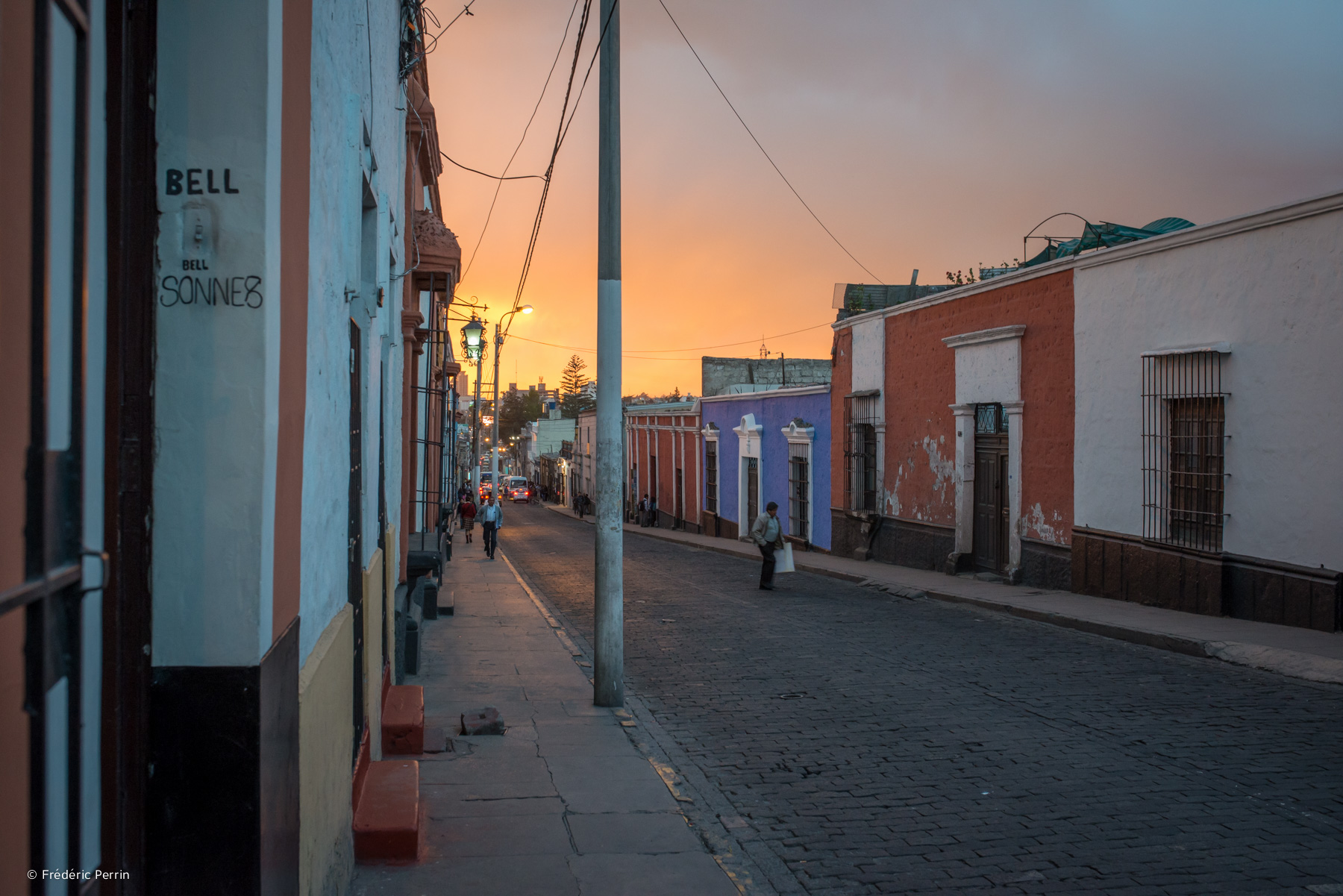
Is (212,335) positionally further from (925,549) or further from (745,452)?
(745,452)

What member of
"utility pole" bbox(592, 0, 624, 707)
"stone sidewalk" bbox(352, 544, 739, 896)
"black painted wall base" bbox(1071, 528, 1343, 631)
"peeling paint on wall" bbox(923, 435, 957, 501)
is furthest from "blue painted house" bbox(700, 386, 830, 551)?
"utility pole" bbox(592, 0, 624, 707)

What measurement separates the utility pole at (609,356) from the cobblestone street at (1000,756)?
0.55 meters

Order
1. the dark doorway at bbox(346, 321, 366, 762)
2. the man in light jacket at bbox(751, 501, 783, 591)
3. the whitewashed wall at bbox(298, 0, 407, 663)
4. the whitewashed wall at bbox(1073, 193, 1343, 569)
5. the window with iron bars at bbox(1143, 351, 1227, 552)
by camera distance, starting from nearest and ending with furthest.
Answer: the whitewashed wall at bbox(298, 0, 407, 663)
the dark doorway at bbox(346, 321, 366, 762)
the whitewashed wall at bbox(1073, 193, 1343, 569)
the window with iron bars at bbox(1143, 351, 1227, 552)
the man in light jacket at bbox(751, 501, 783, 591)

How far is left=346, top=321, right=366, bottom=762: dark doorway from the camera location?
4.46 m

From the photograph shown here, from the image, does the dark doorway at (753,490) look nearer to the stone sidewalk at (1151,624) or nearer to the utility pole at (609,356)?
the stone sidewalk at (1151,624)

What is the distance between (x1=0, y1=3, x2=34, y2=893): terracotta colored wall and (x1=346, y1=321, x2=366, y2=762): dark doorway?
8.41 ft

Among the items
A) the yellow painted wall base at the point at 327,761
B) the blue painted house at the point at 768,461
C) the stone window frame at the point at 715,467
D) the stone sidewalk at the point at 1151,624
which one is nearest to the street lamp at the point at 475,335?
the blue painted house at the point at 768,461

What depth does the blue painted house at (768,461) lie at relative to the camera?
24.8 m

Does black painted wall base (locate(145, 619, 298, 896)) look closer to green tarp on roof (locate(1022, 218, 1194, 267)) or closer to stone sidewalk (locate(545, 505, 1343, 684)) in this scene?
stone sidewalk (locate(545, 505, 1343, 684))

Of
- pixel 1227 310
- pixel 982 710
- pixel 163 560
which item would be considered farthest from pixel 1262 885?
pixel 1227 310

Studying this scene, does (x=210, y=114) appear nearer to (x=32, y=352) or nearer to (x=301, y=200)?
(x=301, y=200)

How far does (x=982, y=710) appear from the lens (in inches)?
303

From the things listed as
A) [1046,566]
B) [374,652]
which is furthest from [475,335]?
[374,652]

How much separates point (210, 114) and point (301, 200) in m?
0.54
